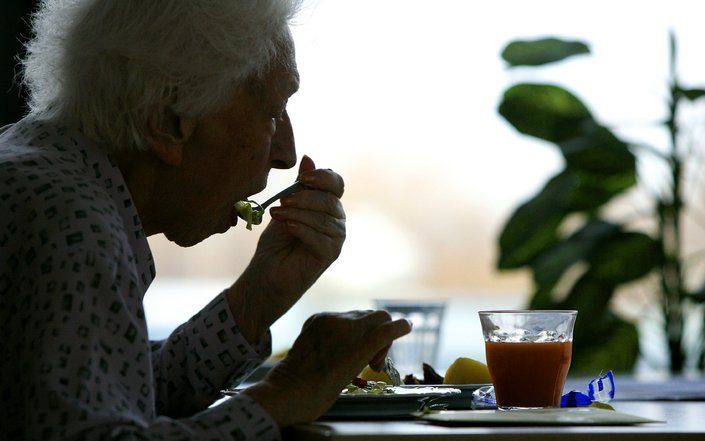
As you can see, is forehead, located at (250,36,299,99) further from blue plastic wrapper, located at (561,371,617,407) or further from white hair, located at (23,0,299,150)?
blue plastic wrapper, located at (561,371,617,407)

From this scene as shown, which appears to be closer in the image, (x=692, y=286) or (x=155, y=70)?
(x=155, y=70)

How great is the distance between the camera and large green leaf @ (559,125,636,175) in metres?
3.79

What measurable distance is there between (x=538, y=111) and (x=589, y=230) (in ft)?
1.65

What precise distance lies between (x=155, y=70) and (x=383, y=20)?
141 inches


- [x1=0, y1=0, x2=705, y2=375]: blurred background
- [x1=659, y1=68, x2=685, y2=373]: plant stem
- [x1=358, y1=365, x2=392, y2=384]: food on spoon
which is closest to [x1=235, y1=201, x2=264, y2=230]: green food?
[x1=358, y1=365, x2=392, y2=384]: food on spoon

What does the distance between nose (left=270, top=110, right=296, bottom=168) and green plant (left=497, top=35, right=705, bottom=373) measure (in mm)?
2536

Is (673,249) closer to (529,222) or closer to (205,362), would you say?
(529,222)

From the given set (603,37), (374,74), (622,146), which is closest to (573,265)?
(622,146)

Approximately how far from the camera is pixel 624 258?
3.83 m

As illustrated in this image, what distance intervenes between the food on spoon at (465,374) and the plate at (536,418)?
34cm

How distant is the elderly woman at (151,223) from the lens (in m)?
0.90

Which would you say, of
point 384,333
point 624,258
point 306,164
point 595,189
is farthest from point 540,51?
point 384,333

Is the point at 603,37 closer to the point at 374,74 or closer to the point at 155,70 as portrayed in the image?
the point at 374,74

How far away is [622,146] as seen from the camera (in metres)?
3.84
